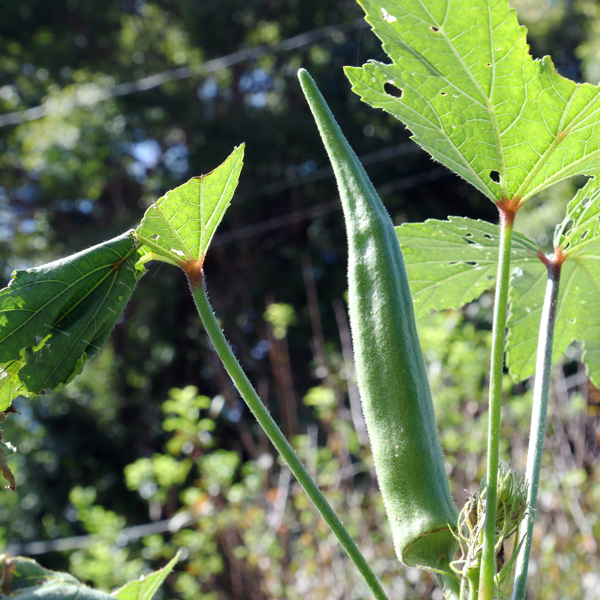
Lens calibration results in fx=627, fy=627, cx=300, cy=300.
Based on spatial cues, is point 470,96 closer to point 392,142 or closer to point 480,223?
point 480,223

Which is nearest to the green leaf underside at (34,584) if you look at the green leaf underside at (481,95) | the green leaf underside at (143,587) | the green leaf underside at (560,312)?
the green leaf underside at (143,587)

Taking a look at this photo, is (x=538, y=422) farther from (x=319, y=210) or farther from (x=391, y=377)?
(x=319, y=210)

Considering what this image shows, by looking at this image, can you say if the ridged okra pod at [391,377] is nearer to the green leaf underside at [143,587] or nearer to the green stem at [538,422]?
the green stem at [538,422]

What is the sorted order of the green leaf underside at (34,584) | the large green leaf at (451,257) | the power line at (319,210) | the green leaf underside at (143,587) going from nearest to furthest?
the green leaf underside at (34,584) → the green leaf underside at (143,587) → the large green leaf at (451,257) → the power line at (319,210)

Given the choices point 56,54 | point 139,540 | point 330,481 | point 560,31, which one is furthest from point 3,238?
point 560,31

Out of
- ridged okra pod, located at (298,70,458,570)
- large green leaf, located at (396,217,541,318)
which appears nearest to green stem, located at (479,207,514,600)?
ridged okra pod, located at (298,70,458,570)
